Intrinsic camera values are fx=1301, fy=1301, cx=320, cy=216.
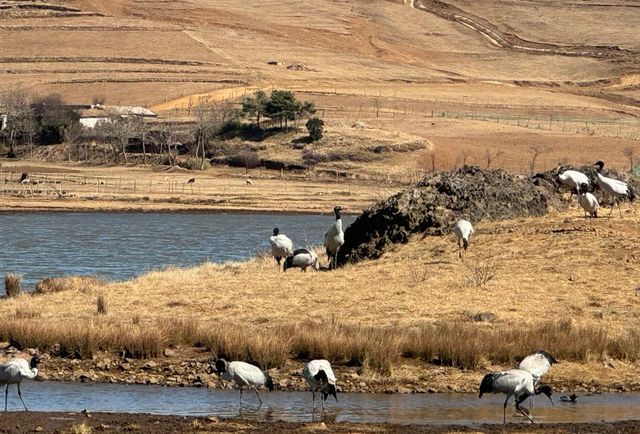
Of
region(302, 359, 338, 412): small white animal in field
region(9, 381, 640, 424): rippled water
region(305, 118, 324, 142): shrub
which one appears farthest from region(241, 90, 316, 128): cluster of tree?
region(302, 359, 338, 412): small white animal in field

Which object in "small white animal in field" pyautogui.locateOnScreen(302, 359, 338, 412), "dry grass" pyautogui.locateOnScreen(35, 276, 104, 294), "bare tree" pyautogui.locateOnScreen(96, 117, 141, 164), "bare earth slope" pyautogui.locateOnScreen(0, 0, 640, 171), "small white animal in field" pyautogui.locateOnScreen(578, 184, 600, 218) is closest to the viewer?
"small white animal in field" pyautogui.locateOnScreen(302, 359, 338, 412)

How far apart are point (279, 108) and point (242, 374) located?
8261 cm

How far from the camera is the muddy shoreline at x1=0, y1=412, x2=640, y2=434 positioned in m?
15.8

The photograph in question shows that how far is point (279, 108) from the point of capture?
327 feet

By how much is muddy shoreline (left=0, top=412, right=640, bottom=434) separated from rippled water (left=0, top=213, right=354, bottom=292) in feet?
52.8

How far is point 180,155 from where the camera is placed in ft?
315

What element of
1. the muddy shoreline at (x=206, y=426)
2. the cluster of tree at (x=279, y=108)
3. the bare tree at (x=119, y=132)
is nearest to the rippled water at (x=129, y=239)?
the muddy shoreline at (x=206, y=426)

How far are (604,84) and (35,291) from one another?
435 feet

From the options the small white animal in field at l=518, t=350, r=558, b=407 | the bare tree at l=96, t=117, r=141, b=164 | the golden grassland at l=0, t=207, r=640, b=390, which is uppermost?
the small white animal in field at l=518, t=350, r=558, b=407

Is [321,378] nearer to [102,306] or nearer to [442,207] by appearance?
[102,306]

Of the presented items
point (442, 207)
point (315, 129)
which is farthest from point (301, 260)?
point (315, 129)

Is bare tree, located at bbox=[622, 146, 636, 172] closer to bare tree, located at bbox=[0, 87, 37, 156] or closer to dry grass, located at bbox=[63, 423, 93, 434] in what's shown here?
bare tree, located at bbox=[0, 87, 37, 156]

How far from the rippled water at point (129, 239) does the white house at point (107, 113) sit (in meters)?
43.4

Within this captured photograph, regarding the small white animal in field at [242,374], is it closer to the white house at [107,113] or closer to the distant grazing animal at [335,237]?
the distant grazing animal at [335,237]
